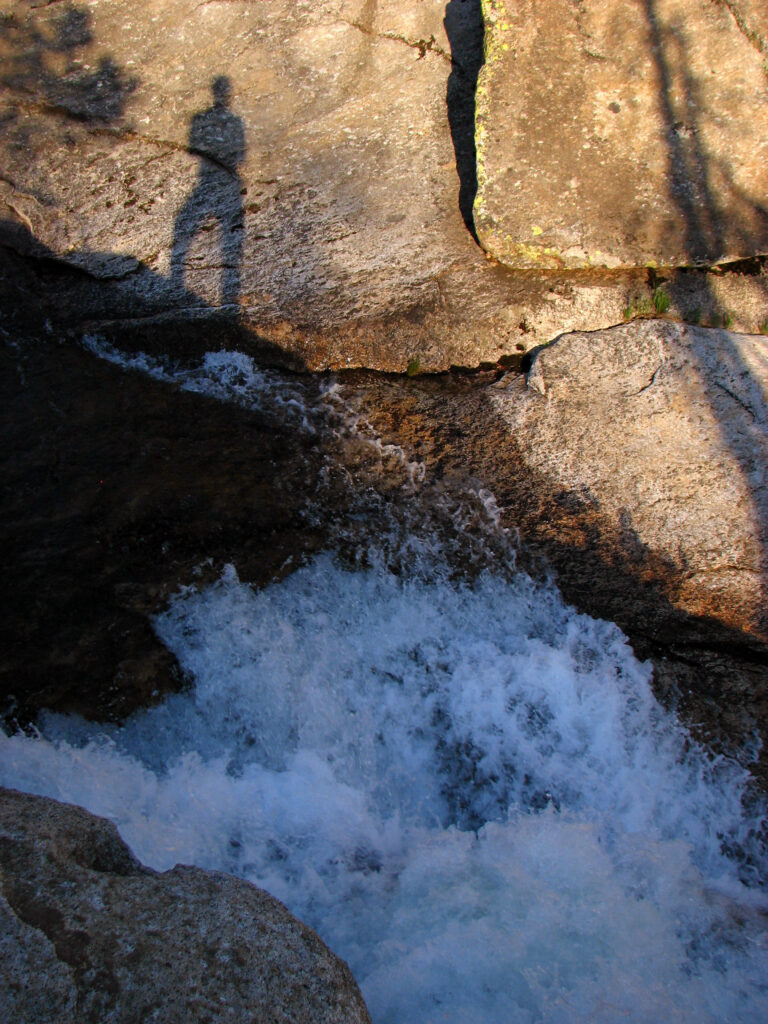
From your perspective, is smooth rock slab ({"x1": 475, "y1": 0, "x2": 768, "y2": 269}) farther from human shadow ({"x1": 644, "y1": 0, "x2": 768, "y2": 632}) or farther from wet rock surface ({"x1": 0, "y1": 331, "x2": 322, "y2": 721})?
wet rock surface ({"x1": 0, "y1": 331, "x2": 322, "y2": 721})

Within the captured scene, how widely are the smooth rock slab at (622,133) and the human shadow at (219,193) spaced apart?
1220 millimetres

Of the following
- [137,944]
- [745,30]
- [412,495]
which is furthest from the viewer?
[745,30]

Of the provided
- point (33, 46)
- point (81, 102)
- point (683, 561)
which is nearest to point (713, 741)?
point (683, 561)

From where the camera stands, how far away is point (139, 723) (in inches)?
91.1

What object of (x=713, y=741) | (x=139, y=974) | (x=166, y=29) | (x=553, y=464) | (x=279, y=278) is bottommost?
(x=139, y=974)

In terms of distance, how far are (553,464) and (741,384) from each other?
34.1 inches

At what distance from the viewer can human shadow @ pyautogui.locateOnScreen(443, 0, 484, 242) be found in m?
3.54

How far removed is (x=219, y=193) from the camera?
12.0 ft

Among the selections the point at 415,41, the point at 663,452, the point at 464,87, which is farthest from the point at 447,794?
the point at 415,41

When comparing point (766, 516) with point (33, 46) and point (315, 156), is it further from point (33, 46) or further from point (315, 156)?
point (33, 46)

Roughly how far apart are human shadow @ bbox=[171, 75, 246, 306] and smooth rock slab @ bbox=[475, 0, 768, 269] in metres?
1.22

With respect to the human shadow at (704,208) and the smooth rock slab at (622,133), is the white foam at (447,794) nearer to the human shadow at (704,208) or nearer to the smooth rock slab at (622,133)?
the human shadow at (704,208)

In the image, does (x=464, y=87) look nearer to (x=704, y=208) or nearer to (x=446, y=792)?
(x=704, y=208)

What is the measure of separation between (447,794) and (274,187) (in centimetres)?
310
